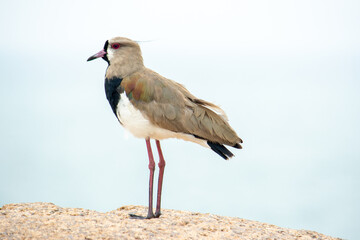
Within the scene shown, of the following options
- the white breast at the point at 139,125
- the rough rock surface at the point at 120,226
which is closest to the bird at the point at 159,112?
the white breast at the point at 139,125

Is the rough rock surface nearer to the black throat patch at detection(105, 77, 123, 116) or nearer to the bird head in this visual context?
the black throat patch at detection(105, 77, 123, 116)

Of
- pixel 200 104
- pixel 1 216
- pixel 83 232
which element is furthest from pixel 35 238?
pixel 200 104

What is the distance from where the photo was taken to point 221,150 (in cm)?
805

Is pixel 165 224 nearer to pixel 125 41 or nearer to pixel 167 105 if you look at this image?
pixel 167 105

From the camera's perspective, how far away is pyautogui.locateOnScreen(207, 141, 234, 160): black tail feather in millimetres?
8023

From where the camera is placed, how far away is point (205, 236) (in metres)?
7.30

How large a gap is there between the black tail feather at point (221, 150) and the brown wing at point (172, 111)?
0.21 ft

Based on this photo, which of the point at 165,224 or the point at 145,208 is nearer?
the point at 165,224

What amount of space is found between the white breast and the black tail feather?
0.11 m

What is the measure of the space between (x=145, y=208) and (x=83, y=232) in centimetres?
199

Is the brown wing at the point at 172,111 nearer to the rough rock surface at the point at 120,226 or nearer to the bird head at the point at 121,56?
the bird head at the point at 121,56

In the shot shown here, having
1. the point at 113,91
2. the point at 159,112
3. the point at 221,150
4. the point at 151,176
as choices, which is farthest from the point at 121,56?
the point at 221,150

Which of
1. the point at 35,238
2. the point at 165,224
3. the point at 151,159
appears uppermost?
the point at 151,159

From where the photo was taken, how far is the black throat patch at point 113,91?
819 cm
